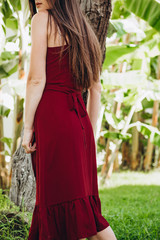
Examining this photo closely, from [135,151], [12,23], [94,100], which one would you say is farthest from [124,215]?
[135,151]

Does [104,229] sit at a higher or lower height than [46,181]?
lower

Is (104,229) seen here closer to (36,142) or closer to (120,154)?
(36,142)

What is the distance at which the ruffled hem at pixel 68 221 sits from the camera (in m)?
2.12

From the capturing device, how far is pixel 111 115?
660 cm

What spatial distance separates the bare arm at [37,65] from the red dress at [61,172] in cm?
4

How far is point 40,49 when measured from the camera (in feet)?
7.09

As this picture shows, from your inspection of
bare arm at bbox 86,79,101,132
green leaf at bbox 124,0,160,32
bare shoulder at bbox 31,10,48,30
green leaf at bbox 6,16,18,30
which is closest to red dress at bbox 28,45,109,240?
bare shoulder at bbox 31,10,48,30

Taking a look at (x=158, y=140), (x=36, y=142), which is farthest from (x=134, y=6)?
(x=36, y=142)

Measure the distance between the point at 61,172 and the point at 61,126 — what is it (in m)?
0.26

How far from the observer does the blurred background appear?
3.42 metres

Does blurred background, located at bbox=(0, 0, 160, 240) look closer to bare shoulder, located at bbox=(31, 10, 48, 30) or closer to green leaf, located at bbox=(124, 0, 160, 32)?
green leaf, located at bbox=(124, 0, 160, 32)

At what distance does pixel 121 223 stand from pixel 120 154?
7.30m

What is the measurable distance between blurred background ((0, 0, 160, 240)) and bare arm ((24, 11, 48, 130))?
1.06 meters

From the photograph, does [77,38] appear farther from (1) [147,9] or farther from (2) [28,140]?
(1) [147,9]
